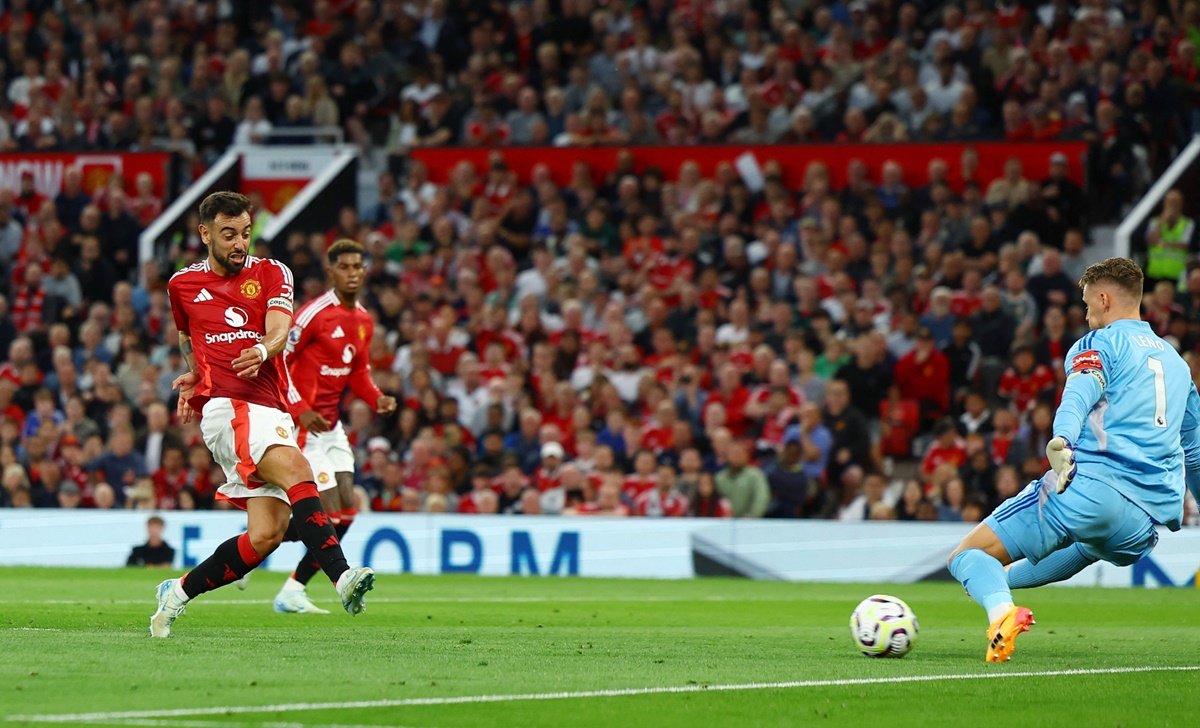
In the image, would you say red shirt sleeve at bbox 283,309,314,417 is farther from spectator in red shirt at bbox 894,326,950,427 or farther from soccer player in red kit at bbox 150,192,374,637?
spectator in red shirt at bbox 894,326,950,427

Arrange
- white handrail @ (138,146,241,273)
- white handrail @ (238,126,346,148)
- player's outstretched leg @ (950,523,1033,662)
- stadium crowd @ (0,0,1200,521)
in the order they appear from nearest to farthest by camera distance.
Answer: player's outstretched leg @ (950,523,1033,662)
stadium crowd @ (0,0,1200,521)
white handrail @ (138,146,241,273)
white handrail @ (238,126,346,148)

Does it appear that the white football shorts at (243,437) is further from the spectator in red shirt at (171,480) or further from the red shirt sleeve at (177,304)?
the spectator in red shirt at (171,480)

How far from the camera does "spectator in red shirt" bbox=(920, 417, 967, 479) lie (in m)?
17.9

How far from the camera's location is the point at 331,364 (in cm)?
1258

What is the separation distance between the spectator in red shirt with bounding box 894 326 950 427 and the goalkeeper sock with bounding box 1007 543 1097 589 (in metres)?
9.93

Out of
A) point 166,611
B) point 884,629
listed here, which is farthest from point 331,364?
point 884,629

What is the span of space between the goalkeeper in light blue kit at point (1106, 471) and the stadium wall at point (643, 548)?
8479 mm

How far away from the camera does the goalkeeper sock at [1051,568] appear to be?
8.60m

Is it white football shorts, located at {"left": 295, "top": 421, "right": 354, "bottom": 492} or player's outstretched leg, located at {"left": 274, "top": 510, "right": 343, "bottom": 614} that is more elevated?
white football shorts, located at {"left": 295, "top": 421, "right": 354, "bottom": 492}

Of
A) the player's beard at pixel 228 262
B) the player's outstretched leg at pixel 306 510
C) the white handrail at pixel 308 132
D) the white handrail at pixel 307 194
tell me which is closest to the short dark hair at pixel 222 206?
the player's beard at pixel 228 262

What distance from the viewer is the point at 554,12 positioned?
80.8 ft

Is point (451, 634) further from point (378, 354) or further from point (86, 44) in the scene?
point (86, 44)

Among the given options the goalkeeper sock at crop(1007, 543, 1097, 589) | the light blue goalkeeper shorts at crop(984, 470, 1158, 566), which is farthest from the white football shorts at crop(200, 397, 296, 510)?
the goalkeeper sock at crop(1007, 543, 1097, 589)

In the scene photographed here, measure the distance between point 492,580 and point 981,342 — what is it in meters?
5.93
